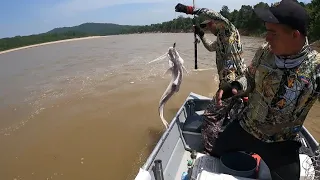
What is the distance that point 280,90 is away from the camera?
210 cm

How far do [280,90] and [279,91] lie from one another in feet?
0.04

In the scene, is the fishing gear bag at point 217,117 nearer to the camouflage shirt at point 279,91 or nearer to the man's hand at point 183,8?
the camouflage shirt at point 279,91

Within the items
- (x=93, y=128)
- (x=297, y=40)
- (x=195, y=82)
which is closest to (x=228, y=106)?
(x=297, y=40)

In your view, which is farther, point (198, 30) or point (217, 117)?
point (198, 30)

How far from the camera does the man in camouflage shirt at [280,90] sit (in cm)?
191

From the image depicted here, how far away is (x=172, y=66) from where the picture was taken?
4.26 metres

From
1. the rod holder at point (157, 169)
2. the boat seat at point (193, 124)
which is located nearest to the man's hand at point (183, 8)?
the boat seat at point (193, 124)

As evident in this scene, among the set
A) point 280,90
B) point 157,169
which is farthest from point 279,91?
point 157,169

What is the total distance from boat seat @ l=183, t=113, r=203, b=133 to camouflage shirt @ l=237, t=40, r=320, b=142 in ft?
5.15

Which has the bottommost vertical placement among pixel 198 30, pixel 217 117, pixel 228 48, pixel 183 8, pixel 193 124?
pixel 193 124

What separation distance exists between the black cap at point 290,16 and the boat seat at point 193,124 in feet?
7.69

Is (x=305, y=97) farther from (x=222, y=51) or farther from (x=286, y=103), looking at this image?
(x=222, y=51)

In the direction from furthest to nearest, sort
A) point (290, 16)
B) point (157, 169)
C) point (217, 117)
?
point (217, 117), point (157, 169), point (290, 16)

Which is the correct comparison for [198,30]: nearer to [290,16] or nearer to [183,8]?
[183,8]
